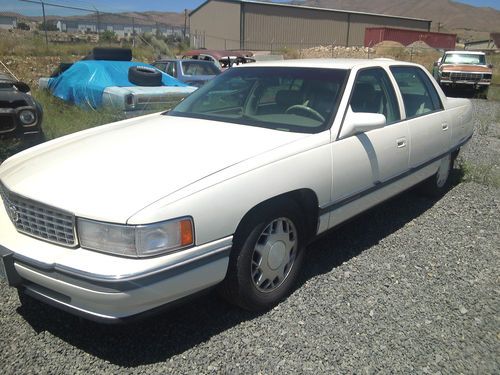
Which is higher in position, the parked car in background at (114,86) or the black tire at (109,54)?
the black tire at (109,54)

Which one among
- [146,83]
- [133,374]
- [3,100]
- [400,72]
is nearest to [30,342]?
[133,374]

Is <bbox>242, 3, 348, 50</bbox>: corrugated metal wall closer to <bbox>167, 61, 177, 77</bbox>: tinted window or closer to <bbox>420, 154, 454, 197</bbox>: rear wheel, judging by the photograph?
<bbox>167, 61, 177, 77</bbox>: tinted window

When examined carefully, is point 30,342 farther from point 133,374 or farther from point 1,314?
point 133,374

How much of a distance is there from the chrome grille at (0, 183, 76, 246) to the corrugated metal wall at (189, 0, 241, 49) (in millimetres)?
41867

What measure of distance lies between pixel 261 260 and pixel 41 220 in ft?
4.16

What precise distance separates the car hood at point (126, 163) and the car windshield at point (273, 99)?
0.78 ft

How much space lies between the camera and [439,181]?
514cm

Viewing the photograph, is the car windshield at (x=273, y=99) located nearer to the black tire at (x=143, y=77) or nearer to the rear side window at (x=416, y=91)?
the rear side window at (x=416, y=91)

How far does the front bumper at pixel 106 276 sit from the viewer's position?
2168mm

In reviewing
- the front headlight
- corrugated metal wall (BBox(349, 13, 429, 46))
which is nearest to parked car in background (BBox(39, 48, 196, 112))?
the front headlight

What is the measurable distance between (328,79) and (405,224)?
68.5 inches

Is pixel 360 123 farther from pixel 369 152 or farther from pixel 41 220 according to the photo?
pixel 41 220

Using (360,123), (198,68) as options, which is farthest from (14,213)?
(198,68)

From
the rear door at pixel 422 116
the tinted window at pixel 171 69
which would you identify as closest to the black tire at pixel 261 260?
the rear door at pixel 422 116
